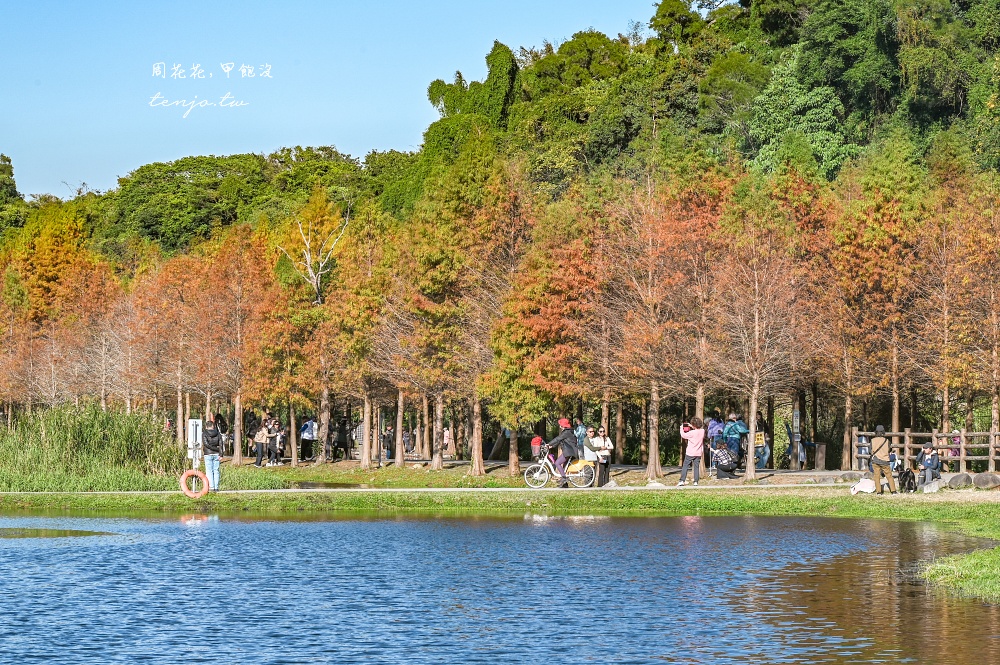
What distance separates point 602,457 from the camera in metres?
40.7

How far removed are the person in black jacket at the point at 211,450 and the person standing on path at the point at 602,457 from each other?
436 inches

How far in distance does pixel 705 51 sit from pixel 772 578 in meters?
94.3

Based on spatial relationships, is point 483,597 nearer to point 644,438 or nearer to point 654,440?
point 654,440

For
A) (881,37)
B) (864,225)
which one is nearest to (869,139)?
(881,37)

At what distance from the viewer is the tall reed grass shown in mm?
38344

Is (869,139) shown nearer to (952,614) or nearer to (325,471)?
(325,471)

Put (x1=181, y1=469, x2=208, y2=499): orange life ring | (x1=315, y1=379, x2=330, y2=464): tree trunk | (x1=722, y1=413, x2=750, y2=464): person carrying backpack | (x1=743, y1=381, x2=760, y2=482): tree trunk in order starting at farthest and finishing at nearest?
(x1=315, y1=379, x2=330, y2=464): tree trunk < (x1=722, y1=413, x2=750, y2=464): person carrying backpack < (x1=743, y1=381, x2=760, y2=482): tree trunk < (x1=181, y1=469, x2=208, y2=499): orange life ring

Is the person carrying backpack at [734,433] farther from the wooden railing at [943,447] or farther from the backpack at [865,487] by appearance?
the backpack at [865,487]

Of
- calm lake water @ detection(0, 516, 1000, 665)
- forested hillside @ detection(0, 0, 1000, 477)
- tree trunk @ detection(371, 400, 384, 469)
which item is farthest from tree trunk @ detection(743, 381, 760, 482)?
tree trunk @ detection(371, 400, 384, 469)

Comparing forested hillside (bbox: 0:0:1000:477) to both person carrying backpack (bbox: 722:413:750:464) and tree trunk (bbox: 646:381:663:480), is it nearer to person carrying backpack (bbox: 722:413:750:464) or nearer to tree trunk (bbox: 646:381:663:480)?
tree trunk (bbox: 646:381:663:480)

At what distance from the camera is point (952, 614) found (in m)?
17.2

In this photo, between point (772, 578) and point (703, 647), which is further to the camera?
point (772, 578)

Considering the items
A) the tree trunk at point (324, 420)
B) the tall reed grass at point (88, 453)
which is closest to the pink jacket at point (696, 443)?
the tall reed grass at point (88, 453)

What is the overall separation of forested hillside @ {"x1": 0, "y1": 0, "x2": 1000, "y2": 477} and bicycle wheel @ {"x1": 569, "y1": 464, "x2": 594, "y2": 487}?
21.2 ft
